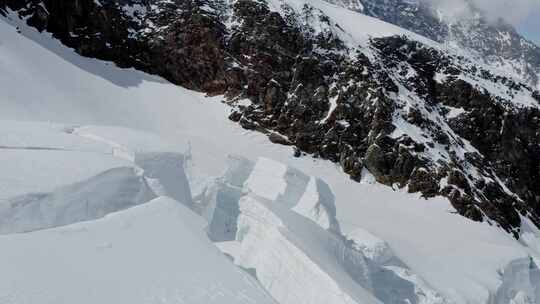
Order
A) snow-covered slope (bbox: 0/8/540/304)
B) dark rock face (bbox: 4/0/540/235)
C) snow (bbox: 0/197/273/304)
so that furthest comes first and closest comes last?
dark rock face (bbox: 4/0/540/235) < snow-covered slope (bbox: 0/8/540/304) < snow (bbox: 0/197/273/304)

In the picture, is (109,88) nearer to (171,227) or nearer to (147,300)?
(171,227)

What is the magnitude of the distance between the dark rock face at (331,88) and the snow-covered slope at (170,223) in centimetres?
193

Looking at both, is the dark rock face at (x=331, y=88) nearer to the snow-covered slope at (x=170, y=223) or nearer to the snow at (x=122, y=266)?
the snow-covered slope at (x=170, y=223)

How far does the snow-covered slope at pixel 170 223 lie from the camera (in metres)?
7.92

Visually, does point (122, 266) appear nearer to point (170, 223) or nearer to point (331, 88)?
point (170, 223)

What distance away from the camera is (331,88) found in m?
36.8

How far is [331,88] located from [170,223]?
1121 inches

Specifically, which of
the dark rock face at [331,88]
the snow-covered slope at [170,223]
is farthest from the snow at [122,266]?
the dark rock face at [331,88]

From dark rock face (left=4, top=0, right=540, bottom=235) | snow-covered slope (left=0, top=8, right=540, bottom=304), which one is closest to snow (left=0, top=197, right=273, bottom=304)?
snow-covered slope (left=0, top=8, right=540, bottom=304)

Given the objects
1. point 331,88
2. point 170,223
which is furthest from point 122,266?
point 331,88

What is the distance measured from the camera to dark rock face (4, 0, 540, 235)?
109ft

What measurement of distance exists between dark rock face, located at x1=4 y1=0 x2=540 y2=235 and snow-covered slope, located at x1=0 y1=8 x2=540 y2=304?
6.32ft

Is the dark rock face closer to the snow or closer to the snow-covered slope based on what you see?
the snow-covered slope

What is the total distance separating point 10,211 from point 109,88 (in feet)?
89.7
